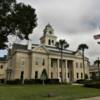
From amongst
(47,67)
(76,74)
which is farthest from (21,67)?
(76,74)

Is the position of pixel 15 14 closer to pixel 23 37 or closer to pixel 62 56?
pixel 23 37

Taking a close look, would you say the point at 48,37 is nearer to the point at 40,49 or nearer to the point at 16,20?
the point at 40,49

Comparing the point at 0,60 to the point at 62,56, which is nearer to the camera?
the point at 62,56

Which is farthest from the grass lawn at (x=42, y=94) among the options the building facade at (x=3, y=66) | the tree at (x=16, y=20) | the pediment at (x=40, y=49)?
the building facade at (x=3, y=66)

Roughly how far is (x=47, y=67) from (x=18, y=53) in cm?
1117

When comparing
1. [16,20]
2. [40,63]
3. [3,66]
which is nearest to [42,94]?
[16,20]

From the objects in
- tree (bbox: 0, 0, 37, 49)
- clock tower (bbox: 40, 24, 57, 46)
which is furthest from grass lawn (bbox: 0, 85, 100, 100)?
clock tower (bbox: 40, 24, 57, 46)

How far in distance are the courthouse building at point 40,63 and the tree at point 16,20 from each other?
29.1 metres

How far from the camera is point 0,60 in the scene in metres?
81.9

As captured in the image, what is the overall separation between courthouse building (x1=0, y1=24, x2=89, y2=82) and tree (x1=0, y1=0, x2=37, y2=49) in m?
29.1

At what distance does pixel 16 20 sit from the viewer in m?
24.1

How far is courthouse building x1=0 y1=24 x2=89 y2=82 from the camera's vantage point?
58500 millimetres

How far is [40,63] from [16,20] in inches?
1516

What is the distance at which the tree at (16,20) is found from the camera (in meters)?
23.0
